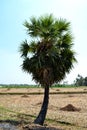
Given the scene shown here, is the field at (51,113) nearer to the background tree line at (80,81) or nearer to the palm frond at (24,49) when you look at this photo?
the palm frond at (24,49)

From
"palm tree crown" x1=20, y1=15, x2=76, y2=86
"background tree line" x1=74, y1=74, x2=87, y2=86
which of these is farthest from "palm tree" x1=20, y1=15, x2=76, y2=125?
"background tree line" x1=74, y1=74, x2=87, y2=86

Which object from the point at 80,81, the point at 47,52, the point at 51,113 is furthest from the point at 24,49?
the point at 80,81

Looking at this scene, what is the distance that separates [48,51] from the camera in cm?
1733

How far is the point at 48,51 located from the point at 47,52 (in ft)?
0.23

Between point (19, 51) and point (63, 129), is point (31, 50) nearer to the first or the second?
point (19, 51)

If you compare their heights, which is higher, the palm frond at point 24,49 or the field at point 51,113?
the palm frond at point 24,49

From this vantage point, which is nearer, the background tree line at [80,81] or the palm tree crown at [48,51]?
the palm tree crown at [48,51]

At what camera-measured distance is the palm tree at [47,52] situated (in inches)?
680

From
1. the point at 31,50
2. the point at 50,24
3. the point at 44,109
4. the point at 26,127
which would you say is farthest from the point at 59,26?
the point at 26,127

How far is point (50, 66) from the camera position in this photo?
1727 centimetres

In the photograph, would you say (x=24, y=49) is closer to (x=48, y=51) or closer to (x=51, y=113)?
(x=48, y=51)

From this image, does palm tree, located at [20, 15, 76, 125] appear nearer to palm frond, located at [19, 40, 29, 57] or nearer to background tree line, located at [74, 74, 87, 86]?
palm frond, located at [19, 40, 29, 57]

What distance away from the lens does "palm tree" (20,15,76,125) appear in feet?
56.7

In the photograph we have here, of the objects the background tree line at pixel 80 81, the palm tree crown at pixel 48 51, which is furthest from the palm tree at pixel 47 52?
the background tree line at pixel 80 81
